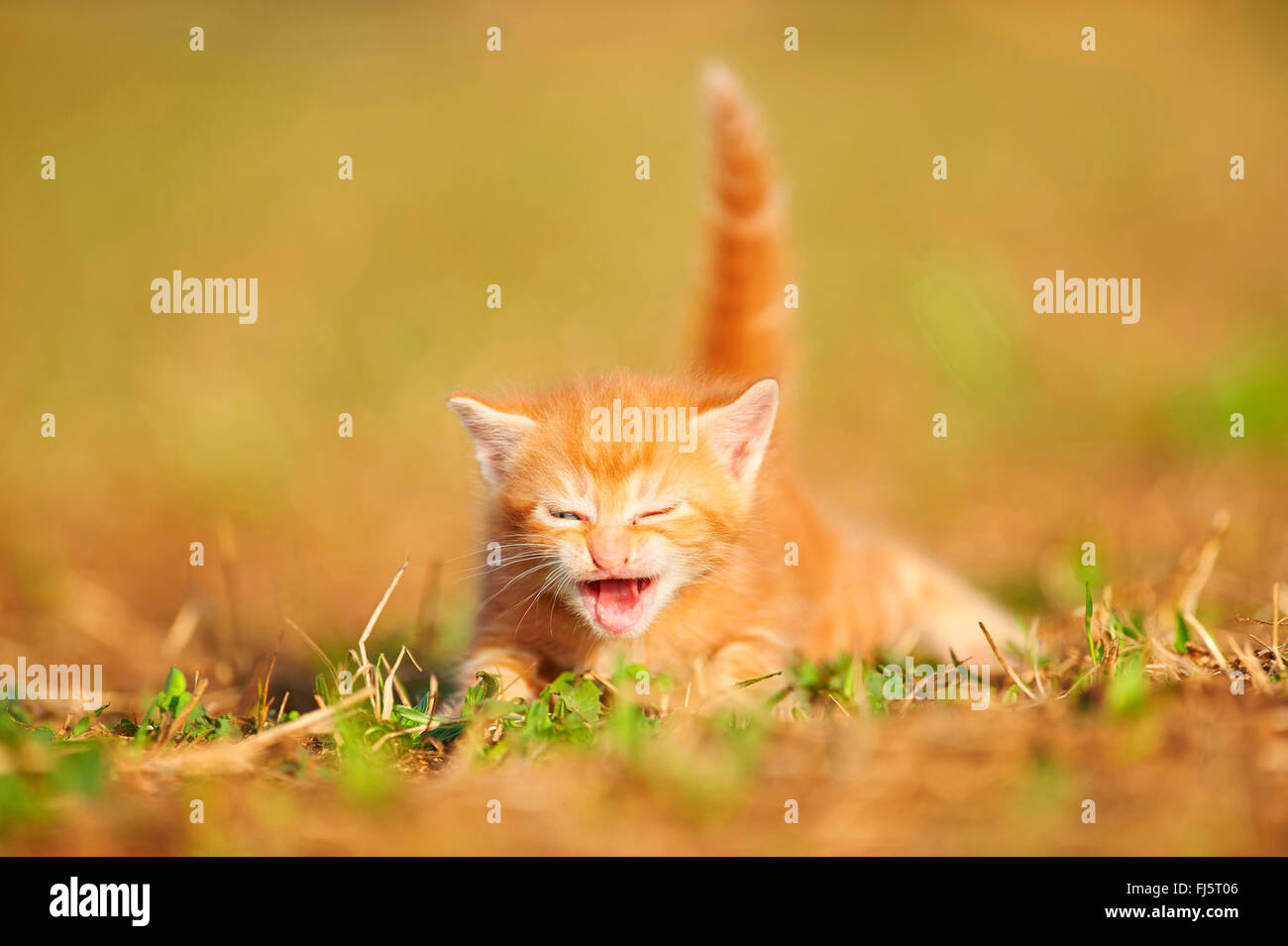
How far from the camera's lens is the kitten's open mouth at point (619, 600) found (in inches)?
101

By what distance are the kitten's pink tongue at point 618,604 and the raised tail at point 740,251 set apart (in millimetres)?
963

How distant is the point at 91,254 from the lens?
7598 mm

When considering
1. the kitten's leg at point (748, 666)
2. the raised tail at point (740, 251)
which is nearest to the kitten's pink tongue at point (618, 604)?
the kitten's leg at point (748, 666)

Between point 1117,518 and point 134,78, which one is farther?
point 134,78

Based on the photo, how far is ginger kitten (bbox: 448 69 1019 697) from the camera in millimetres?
2586

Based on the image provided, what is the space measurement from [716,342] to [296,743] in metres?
1.80

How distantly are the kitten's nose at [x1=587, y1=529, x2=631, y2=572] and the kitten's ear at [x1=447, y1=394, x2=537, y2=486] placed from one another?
1.27ft

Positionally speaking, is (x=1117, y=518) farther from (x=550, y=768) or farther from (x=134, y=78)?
(x=134, y=78)

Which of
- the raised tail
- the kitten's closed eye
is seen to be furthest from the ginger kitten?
the raised tail

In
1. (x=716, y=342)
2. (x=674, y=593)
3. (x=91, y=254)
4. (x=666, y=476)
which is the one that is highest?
(x=91, y=254)

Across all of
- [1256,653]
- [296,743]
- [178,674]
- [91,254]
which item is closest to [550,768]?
[296,743]

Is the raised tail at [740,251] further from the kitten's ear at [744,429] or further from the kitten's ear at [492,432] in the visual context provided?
the kitten's ear at [492,432]
